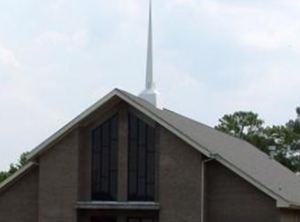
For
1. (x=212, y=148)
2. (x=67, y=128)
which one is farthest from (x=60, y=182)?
(x=212, y=148)

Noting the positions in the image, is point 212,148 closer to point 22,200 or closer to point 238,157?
point 238,157

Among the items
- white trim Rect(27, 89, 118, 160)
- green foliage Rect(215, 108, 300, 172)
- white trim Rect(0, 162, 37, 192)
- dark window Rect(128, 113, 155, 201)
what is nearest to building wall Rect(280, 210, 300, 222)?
dark window Rect(128, 113, 155, 201)

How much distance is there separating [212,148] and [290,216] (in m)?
4.13

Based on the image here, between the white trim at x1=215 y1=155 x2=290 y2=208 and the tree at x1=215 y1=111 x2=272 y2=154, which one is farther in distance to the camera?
the tree at x1=215 y1=111 x2=272 y2=154

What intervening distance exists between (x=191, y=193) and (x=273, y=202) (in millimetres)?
3090

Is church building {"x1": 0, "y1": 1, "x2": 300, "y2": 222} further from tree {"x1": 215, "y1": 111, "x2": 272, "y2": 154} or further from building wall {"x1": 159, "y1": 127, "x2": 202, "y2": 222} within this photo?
tree {"x1": 215, "y1": 111, "x2": 272, "y2": 154}

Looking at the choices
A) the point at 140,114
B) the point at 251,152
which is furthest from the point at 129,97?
the point at 251,152

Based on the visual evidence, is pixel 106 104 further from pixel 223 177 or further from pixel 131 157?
pixel 223 177

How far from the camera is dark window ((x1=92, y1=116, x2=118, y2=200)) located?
32656 mm

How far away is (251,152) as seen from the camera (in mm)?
42938

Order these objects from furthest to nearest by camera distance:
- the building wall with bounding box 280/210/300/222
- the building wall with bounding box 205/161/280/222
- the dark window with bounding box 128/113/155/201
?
1. the dark window with bounding box 128/113/155/201
2. the building wall with bounding box 280/210/300/222
3. the building wall with bounding box 205/161/280/222

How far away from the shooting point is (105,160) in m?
32.9

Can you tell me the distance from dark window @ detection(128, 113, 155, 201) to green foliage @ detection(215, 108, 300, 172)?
3625 centimetres

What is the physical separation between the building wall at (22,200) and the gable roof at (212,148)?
1.79 meters
